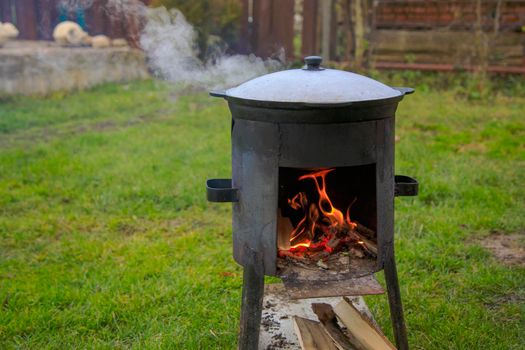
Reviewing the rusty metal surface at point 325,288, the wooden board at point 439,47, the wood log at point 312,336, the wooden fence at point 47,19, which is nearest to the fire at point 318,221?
the rusty metal surface at point 325,288

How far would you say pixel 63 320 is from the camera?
3055 mm

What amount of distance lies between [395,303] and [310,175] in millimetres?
675

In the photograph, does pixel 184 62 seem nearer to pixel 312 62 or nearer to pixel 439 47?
pixel 312 62

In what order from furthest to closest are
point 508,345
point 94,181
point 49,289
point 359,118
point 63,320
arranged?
point 94,181, point 49,289, point 63,320, point 508,345, point 359,118

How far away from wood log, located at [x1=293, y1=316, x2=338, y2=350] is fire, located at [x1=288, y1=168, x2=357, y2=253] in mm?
357

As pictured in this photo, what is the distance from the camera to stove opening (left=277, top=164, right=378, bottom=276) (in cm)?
252

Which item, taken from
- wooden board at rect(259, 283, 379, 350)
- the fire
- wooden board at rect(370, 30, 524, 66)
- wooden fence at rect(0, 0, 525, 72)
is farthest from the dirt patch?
wooden board at rect(370, 30, 524, 66)

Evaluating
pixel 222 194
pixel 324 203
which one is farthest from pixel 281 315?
pixel 222 194

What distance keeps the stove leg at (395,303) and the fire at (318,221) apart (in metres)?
0.29

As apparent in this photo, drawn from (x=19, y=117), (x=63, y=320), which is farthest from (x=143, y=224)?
(x=19, y=117)

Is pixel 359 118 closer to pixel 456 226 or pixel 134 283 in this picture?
pixel 134 283

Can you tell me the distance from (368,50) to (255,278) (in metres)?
8.40

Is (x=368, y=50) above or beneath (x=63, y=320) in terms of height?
above

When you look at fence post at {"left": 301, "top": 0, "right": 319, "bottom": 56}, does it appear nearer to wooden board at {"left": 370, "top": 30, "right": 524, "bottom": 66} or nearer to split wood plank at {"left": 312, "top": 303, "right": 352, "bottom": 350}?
wooden board at {"left": 370, "top": 30, "right": 524, "bottom": 66}
